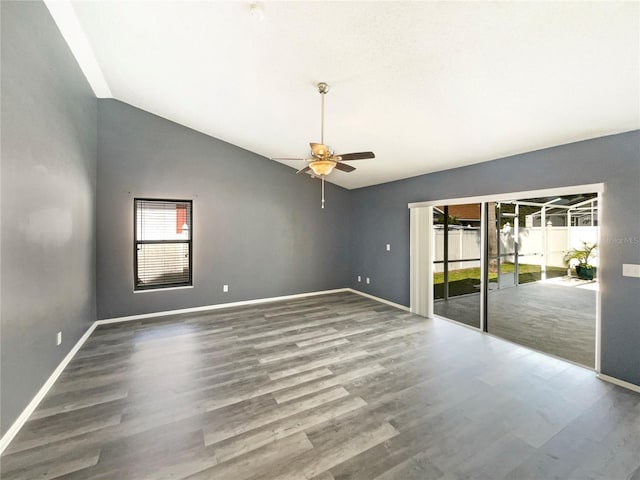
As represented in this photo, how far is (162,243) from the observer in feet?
15.5

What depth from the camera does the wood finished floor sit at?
170cm

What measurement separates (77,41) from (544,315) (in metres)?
7.81

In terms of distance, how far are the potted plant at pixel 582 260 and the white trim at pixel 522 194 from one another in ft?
12.5

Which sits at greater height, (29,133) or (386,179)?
(386,179)

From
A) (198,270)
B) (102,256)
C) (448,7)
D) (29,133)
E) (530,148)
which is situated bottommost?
(198,270)

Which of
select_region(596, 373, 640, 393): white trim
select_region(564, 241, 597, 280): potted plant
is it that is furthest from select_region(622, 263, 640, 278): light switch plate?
select_region(564, 241, 597, 280): potted plant

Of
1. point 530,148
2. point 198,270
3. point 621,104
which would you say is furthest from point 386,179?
point 198,270

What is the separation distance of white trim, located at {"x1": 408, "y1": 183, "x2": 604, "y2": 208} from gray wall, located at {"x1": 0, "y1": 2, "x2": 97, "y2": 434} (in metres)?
5.08

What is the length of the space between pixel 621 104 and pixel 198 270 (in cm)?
591

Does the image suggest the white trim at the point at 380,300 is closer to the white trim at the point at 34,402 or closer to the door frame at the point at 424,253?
the door frame at the point at 424,253

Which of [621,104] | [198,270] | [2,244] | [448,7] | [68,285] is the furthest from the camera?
[198,270]

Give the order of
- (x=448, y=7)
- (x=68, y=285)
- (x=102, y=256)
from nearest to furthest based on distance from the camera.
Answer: (x=448, y=7) < (x=68, y=285) < (x=102, y=256)

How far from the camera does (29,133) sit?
7.16 feet

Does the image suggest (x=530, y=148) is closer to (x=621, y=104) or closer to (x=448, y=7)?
(x=621, y=104)
